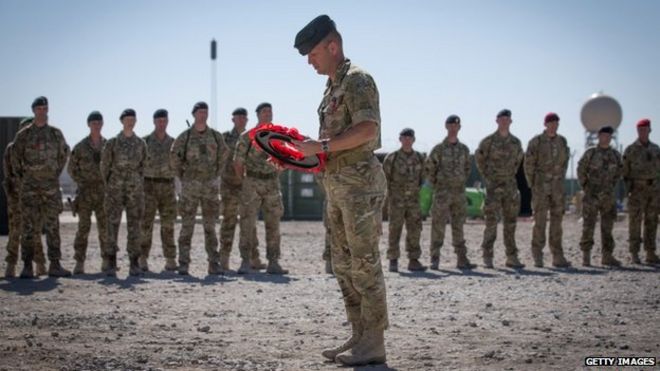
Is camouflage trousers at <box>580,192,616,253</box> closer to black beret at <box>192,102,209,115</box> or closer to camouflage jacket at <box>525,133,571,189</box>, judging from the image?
camouflage jacket at <box>525,133,571,189</box>

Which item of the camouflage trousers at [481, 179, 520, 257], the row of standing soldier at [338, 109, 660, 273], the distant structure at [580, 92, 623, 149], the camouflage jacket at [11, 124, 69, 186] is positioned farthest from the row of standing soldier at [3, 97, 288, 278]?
the distant structure at [580, 92, 623, 149]

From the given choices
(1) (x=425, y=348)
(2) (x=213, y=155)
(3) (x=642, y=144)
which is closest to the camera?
(1) (x=425, y=348)

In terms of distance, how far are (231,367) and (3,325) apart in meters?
2.73

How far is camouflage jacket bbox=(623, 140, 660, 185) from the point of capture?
42.5ft

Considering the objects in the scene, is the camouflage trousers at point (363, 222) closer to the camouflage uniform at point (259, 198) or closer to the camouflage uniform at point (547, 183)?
the camouflage uniform at point (259, 198)

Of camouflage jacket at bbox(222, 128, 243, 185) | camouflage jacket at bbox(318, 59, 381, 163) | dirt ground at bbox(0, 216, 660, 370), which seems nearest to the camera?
camouflage jacket at bbox(318, 59, 381, 163)

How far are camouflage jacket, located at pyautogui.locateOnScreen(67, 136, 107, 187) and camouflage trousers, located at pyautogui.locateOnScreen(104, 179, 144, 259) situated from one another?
0.64 metres

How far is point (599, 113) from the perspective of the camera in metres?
42.3

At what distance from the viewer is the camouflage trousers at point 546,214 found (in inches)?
495

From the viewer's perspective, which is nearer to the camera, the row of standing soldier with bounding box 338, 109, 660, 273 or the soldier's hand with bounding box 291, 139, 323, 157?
the soldier's hand with bounding box 291, 139, 323, 157

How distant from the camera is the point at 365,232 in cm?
516

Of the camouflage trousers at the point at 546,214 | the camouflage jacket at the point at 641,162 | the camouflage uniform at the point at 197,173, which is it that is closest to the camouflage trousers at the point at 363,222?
the camouflage uniform at the point at 197,173

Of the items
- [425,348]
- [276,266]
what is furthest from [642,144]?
[425,348]

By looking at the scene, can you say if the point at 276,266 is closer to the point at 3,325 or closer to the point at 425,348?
the point at 3,325
